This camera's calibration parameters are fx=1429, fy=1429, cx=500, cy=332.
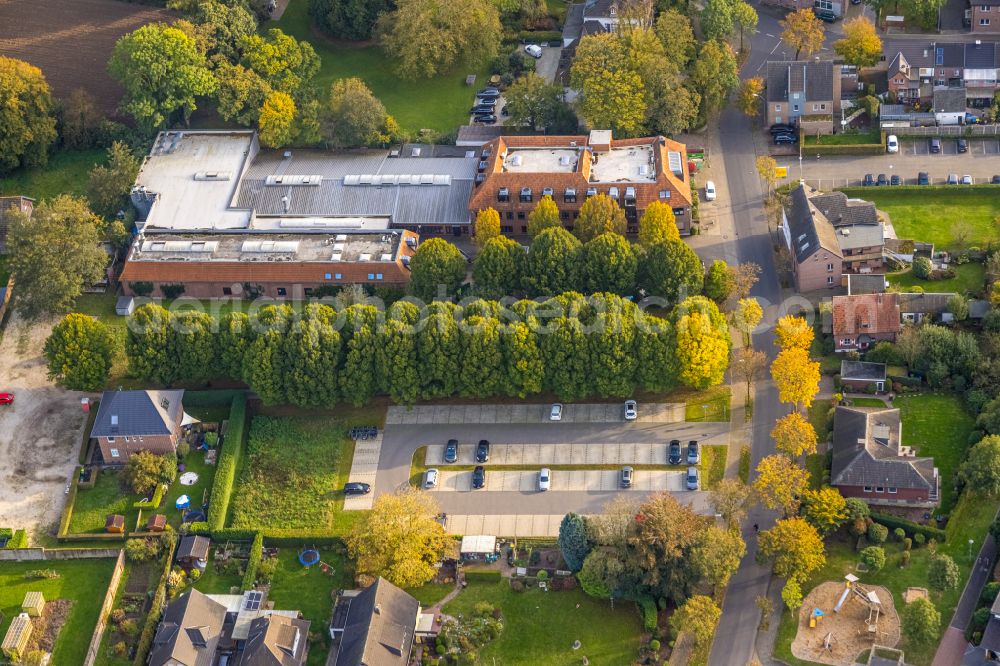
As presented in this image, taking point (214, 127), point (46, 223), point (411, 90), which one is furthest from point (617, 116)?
point (46, 223)

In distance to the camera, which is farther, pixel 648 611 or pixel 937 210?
pixel 937 210

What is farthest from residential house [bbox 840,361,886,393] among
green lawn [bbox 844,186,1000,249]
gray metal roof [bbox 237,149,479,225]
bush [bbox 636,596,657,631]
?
gray metal roof [bbox 237,149,479,225]

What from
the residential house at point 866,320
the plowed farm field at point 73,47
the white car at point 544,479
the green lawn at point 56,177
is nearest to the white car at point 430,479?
the white car at point 544,479

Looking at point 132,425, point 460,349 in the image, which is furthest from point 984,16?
point 132,425

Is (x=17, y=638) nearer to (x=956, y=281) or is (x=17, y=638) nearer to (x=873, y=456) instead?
(x=873, y=456)

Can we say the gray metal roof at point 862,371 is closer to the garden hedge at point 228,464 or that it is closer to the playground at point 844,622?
the playground at point 844,622

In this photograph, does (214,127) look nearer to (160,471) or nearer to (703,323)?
(160,471)
